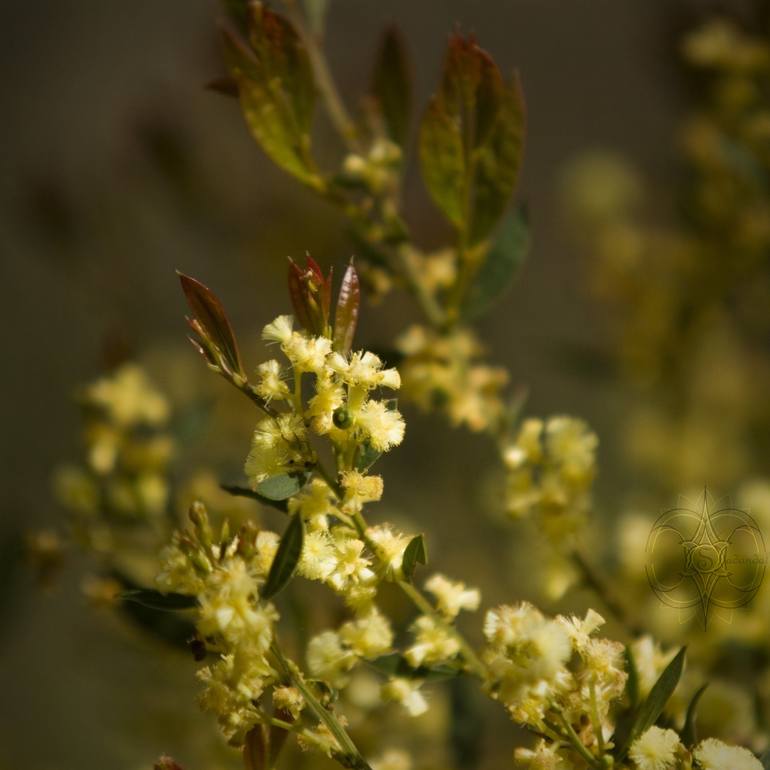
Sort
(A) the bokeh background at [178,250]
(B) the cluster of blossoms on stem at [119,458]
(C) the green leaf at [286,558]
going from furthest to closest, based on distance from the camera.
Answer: (A) the bokeh background at [178,250] → (B) the cluster of blossoms on stem at [119,458] → (C) the green leaf at [286,558]

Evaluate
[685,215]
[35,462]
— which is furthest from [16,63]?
[685,215]

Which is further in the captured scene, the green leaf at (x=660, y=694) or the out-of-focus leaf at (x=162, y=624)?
the out-of-focus leaf at (x=162, y=624)

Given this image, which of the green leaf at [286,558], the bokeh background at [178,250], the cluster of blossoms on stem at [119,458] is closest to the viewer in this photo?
the green leaf at [286,558]

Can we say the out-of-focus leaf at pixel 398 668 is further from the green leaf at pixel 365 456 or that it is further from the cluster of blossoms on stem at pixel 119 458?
the cluster of blossoms on stem at pixel 119 458

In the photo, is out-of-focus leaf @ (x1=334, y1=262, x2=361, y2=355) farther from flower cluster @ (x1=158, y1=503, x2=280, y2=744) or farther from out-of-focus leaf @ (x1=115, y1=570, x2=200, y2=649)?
out-of-focus leaf @ (x1=115, y1=570, x2=200, y2=649)

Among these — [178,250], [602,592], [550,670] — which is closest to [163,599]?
[550,670]

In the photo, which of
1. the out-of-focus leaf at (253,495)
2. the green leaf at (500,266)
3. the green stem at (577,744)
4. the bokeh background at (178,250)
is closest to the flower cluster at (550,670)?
the green stem at (577,744)

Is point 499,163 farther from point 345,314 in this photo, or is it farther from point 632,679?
point 632,679
